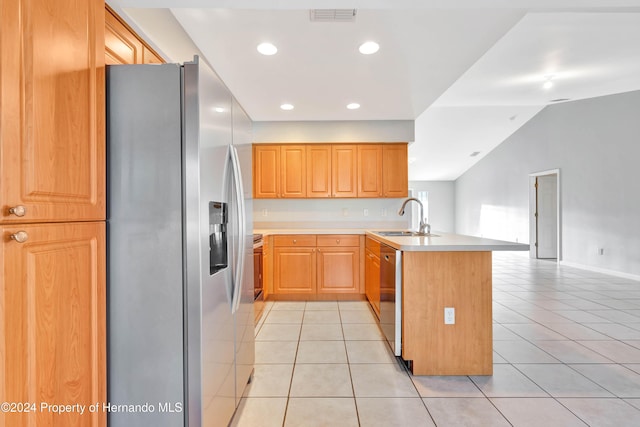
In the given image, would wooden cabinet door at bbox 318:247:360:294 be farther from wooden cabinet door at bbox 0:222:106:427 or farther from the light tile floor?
wooden cabinet door at bbox 0:222:106:427

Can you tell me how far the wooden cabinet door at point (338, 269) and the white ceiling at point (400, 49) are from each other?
1.86m

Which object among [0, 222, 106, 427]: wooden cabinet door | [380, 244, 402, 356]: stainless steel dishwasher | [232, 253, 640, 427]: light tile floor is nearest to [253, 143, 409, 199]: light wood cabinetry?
[232, 253, 640, 427]: light tile floor

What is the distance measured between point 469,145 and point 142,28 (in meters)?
8.94

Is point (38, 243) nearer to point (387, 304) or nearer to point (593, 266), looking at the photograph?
point (387, 304)

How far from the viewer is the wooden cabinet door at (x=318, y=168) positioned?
184 inches

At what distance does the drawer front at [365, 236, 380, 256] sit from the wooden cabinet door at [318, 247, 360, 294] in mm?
220

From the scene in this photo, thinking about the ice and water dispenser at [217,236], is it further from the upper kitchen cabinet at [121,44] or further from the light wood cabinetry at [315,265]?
the light wood cabinetry at [315,265]

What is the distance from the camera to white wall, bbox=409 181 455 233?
12.6 m

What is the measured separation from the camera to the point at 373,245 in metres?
3.64

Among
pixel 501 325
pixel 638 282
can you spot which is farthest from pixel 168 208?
pixel 638 282

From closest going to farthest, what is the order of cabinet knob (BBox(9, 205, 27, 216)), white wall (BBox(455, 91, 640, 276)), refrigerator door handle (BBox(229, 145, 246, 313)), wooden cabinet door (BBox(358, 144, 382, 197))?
cabinet knob (BBox(9, 205, 27, 216)) → refrigerator door handle (BBox(229, 145, 246, 313)) → wooden cabinet door (BBox(358, 144, 382, 197)) → white wall (BBox(455, 91, 640, 276))

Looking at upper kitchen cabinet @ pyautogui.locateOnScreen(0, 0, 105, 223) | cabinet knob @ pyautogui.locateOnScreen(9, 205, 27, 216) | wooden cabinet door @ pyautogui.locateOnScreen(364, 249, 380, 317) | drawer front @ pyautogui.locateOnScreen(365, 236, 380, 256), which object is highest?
upper kitchen cabinet @ pyautogui.locateOnScreen(0, 0, 105, 223)

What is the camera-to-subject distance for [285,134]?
184 inches

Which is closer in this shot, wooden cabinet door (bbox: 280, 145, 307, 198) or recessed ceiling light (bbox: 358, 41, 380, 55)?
recessed ceiling light (bbox: 358, 41, 380, 55)
